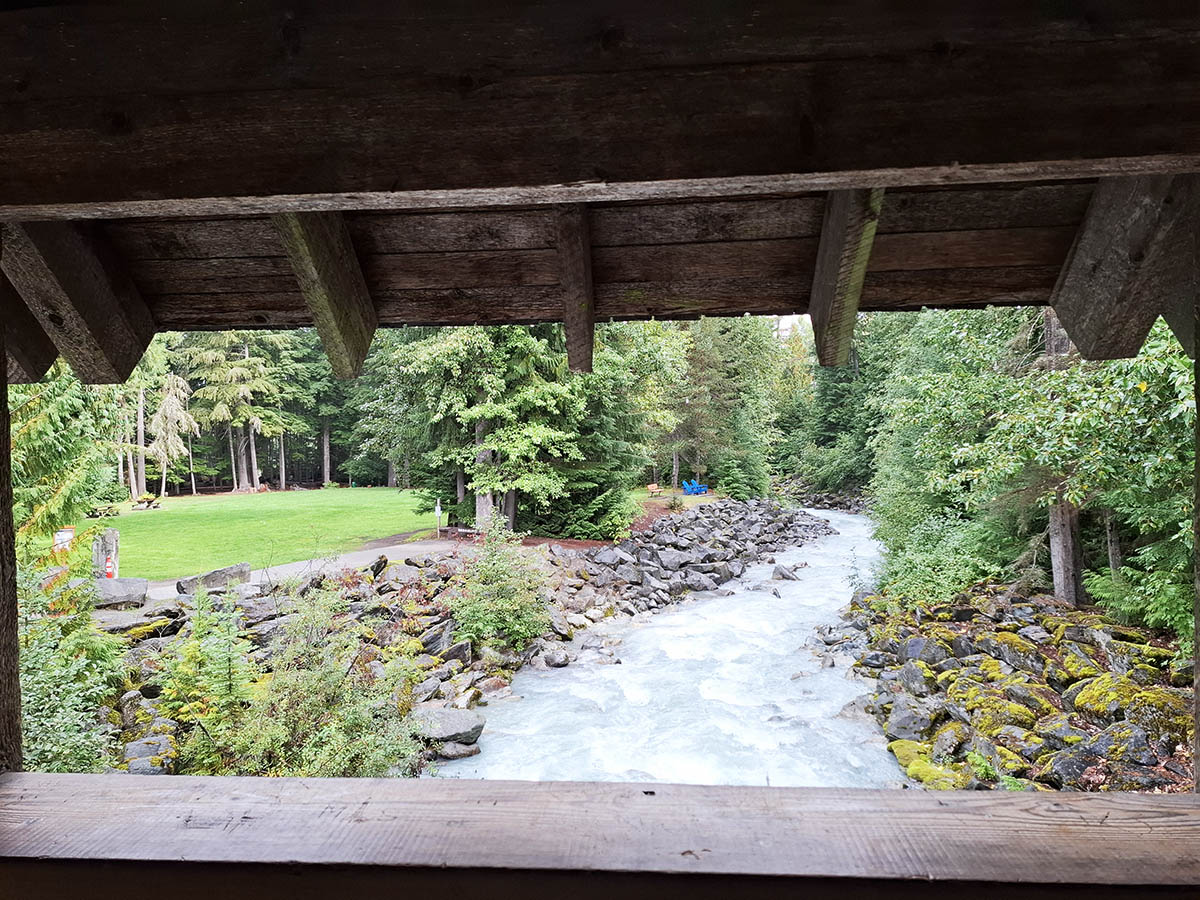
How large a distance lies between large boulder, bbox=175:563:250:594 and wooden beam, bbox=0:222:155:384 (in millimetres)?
9476

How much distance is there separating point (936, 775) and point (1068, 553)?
4.59m

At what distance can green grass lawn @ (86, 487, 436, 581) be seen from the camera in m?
13.5

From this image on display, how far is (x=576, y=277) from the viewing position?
1813 mm

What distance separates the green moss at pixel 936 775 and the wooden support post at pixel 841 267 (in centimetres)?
524

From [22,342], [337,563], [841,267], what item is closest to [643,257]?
[841,267]

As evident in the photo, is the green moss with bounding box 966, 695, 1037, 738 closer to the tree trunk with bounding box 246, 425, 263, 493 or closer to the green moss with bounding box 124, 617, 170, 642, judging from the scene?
the green moss with bounding box 124, 617, 170, 642

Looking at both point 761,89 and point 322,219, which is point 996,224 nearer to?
point 761,89

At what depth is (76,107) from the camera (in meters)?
1.35

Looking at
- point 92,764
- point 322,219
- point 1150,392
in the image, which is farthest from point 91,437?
point 1150,392

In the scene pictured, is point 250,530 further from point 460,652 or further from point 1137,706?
point 1137,706

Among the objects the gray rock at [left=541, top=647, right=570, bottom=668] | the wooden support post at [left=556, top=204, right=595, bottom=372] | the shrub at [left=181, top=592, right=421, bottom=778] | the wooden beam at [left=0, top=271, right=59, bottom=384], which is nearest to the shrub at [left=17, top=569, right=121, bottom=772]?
the shrub at [left=181, top=592, right=421, bottom=778]

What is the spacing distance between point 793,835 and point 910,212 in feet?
4.92

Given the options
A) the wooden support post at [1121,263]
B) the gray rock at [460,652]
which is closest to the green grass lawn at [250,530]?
the gray rock at [460,652]

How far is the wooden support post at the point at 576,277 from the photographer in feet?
5.70
